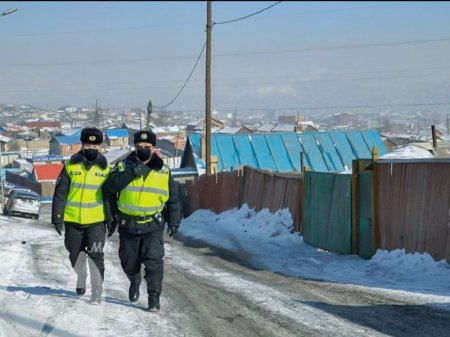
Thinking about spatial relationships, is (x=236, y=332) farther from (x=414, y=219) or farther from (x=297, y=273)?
(x=414, y=219)

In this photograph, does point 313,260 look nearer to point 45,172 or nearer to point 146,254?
point 146,254

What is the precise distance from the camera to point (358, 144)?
47719mm

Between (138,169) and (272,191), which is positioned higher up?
(138,169)

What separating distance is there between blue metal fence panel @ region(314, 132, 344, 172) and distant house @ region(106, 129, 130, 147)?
32391mm

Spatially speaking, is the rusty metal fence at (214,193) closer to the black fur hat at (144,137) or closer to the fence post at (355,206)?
the fence post at (355,206)

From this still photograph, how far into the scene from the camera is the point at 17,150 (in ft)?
304

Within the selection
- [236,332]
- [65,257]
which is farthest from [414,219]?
[65,257]

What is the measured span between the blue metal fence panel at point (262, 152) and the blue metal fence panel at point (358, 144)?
20.9 ft

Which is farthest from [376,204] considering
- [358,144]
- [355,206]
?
[358,144]

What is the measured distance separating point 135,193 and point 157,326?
1.30 meters

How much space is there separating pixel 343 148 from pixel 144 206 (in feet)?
135

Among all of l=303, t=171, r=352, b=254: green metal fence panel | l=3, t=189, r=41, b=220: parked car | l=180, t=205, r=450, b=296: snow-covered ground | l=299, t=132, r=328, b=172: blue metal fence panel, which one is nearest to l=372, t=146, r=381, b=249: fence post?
l=180, t=205, r=450, b=296: snow-covered ground

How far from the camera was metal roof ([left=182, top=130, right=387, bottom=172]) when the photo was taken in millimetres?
43969

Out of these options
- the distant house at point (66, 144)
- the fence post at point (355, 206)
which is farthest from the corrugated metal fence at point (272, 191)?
the distant house at point (66, 144)
